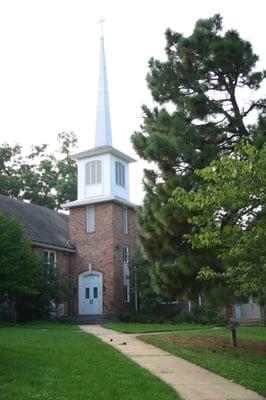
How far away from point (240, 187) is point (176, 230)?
17.4ft

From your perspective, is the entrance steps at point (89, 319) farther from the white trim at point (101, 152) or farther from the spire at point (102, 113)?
the spire at point (102, 113)

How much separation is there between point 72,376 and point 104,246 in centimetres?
2299

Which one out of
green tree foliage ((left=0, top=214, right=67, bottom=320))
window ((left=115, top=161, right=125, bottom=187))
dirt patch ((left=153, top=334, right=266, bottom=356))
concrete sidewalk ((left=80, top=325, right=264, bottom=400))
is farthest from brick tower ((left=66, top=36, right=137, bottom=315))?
concrete sidewalk ((left=80, top=325, right=264, bottom=400))

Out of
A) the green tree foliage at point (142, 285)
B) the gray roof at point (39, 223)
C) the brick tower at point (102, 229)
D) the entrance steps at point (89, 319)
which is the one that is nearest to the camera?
the entrance steps at point (89, 319)

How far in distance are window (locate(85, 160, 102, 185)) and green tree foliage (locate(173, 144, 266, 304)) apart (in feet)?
74.4

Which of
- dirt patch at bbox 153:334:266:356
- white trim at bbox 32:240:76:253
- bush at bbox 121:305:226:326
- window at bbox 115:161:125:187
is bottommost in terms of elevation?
dirt patch at bbox 153:334:266:356

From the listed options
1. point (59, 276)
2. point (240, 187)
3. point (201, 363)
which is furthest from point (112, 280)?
point (240, 187)

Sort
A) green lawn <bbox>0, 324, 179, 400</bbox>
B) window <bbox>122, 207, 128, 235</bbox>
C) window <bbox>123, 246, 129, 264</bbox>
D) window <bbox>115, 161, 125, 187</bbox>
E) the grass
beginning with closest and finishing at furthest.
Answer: green lawn <bbox>0, 324, 179, 400</bbox>
the grass
window <bbox>123, 246, 129, 264</bbox>
window <bbox>122, 207, 128, 235</bbox>
window <bbox>115, 161, 125, 187</bbox>

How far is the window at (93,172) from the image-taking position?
33.3 meters

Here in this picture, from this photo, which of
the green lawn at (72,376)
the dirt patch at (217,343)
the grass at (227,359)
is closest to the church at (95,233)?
the dirt patch at (217,343)

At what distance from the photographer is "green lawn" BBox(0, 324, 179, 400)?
737 centimetres

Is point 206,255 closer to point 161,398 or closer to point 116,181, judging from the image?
point 161,398

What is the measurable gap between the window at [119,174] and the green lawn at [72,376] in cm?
2149

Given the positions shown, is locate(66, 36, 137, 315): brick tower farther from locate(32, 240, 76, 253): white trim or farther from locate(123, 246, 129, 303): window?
locate(32, 240, 76, 253): white trim
